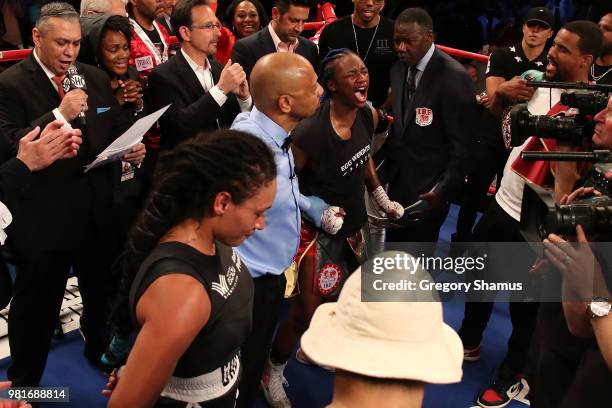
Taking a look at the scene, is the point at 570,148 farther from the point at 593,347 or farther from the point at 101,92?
the point at 101,92

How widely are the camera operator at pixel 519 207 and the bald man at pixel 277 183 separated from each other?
97cm

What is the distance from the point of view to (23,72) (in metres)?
2.42

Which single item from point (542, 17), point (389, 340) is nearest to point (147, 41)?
point (542, 17)

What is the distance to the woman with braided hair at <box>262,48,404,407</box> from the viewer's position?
104 inches

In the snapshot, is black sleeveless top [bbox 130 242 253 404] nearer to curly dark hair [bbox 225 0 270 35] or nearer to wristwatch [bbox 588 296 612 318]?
wristwatch [bbox 588 296 612 318]

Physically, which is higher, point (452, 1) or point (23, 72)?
point (23, 72)

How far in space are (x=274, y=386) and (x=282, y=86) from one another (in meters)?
1.36

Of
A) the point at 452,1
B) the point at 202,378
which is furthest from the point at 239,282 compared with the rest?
the point at 452,1

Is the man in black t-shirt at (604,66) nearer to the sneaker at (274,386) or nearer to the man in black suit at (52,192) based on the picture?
the sneaker at (274,386)

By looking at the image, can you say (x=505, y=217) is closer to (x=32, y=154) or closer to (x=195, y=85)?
(x=195, y=85)

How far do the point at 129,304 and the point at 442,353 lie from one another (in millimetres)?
892

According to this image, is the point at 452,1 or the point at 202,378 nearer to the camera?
the point at 202,378

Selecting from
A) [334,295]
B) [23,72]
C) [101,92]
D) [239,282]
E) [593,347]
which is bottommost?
[334,295]

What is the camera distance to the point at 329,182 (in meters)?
2.69
